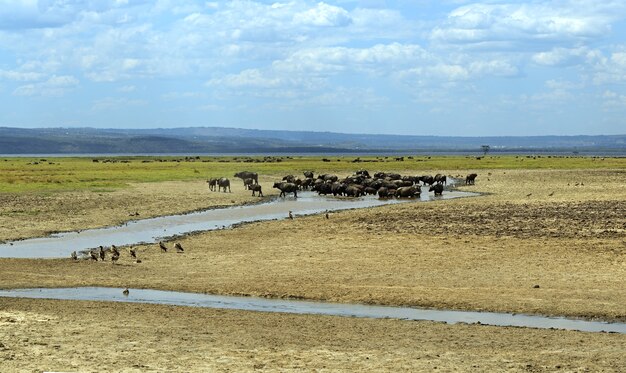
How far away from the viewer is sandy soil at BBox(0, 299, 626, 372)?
1116cm

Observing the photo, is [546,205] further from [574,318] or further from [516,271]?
[574,318]

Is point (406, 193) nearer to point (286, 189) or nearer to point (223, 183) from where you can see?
point (286, 189)

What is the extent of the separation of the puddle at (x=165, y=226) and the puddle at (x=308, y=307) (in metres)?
5.72

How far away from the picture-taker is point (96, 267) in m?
21.0

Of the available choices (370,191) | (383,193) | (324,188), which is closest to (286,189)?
(324,188)

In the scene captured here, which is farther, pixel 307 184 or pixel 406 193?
pixel 307 184

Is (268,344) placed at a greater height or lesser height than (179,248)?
greater

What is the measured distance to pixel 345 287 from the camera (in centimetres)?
1788

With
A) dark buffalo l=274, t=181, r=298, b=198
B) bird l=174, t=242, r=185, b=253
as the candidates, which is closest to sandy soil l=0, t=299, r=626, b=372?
bird l=174, t=242, r=185, b=253

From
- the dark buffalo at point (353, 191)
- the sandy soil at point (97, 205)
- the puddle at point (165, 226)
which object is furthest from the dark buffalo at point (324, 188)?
the puddle at point (165, 226)

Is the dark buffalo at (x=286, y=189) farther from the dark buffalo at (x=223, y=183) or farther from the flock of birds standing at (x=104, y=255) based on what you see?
the flock of birds standing at (x=104, y=255)

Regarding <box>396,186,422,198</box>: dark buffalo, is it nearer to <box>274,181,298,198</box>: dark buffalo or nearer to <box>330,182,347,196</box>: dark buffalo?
<box>330,182,347,196</box>: dark buffalo

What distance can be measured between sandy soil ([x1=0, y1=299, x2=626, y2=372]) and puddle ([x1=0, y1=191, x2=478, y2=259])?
9.82m

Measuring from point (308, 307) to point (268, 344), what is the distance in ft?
12.3
